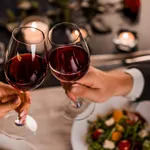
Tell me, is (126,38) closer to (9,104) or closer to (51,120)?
(51,120)

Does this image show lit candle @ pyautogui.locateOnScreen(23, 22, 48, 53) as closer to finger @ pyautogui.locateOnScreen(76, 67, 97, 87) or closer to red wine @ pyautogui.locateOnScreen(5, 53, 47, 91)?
red wine @ pyautogui.locateOnScreen(5, 53, 47, 91)

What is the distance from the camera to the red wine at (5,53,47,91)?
34.6 inches

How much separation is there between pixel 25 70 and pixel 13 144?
23cm

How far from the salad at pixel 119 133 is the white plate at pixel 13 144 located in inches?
6.6

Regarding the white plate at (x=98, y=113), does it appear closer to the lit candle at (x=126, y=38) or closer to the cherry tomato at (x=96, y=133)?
the cherry tomato at (x=96, y=133)

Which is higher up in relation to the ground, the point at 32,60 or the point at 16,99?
the point at 32,60

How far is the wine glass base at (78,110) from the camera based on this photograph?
1.14 metres

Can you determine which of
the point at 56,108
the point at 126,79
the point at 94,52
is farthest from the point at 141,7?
the point at 56,108

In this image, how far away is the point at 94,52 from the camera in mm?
1485

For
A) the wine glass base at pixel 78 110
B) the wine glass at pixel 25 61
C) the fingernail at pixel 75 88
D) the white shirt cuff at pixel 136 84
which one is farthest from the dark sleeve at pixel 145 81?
the wine glass at pixel 25 61

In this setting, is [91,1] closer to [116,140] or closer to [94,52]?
[94,52]

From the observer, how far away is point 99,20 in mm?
1649

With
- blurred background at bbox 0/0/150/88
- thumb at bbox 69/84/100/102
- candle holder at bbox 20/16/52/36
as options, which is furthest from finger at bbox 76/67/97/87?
candle holder at bbox 20/16/52/36

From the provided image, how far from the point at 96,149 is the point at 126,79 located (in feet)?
0.81
